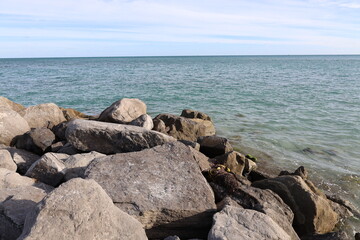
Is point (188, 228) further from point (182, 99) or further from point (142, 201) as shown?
point (182, 99)

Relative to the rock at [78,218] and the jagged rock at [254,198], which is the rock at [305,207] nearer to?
the jagged rock at [254,198]

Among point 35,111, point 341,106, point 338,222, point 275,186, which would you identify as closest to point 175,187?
point 275,186

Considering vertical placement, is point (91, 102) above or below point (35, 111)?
below

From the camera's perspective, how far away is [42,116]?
10.2m

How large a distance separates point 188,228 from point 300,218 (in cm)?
218

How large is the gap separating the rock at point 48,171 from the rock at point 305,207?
376 cm

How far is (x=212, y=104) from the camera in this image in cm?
1892

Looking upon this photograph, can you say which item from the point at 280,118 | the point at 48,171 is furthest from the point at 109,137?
the point at 280,118

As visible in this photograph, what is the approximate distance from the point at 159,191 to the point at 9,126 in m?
5.64

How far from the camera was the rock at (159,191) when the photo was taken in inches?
184

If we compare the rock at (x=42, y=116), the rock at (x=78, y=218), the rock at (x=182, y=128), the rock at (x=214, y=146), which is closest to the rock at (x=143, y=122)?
the rock at (x=182, y=128)

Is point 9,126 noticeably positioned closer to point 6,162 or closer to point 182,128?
point 6,162

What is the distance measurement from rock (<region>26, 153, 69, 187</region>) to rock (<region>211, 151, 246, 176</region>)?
338 centimetres

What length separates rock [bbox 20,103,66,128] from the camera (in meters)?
9.97
